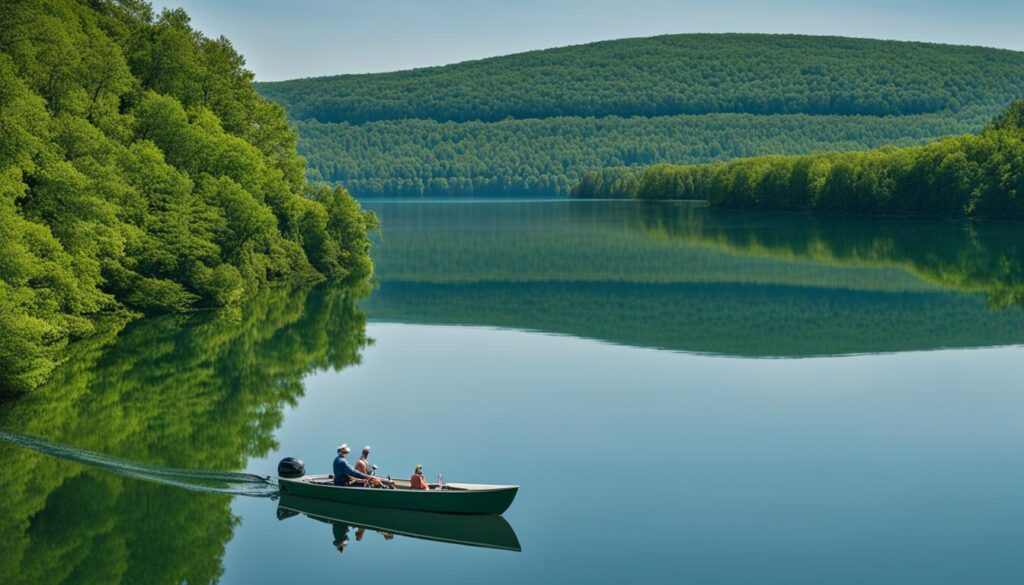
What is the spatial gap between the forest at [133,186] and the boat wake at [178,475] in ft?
15.3

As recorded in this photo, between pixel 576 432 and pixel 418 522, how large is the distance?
7872 millimetres

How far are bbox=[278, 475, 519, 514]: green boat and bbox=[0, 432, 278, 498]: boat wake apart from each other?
2185 mm

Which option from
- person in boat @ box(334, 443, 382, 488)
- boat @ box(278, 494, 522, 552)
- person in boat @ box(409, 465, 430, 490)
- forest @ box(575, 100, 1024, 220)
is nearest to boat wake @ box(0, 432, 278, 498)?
boat @ box(278, 494, 522, 552)

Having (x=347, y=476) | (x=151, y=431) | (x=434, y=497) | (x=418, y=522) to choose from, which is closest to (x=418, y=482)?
(x=434, y=497)

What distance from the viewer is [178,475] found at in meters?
29.2

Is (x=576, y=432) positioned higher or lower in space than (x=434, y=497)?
higher

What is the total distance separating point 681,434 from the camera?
32.5 m

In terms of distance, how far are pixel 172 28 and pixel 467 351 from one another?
29.1 meters

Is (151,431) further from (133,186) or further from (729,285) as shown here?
(729,285)

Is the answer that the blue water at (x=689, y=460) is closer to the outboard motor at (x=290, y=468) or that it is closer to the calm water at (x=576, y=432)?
the calm water at (x=576, y=432)

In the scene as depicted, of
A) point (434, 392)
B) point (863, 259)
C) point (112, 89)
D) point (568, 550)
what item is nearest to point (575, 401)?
point (434, 392)

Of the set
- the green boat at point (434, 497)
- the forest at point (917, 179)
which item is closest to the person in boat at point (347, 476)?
the green boat at point (434, 497)

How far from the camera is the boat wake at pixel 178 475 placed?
28.3 m

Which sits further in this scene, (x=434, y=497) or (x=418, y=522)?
(x=418, y=522)
